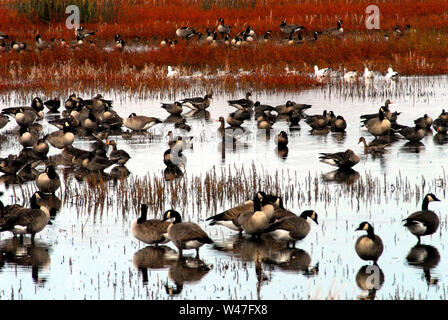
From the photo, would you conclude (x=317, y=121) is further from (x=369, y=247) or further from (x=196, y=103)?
(x=369, y=247)

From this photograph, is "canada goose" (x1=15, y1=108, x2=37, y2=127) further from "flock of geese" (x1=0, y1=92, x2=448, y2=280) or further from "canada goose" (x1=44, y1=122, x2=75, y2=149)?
"canada goose" (x1=44, y1=122, x2=75, y2=149)

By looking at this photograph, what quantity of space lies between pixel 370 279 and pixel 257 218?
2469mm

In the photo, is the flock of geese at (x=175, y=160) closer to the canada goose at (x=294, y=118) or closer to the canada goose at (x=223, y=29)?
the canada goose at (x=294, y=118)

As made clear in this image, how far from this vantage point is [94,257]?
11812mm

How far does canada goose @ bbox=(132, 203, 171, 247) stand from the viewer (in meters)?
12.1

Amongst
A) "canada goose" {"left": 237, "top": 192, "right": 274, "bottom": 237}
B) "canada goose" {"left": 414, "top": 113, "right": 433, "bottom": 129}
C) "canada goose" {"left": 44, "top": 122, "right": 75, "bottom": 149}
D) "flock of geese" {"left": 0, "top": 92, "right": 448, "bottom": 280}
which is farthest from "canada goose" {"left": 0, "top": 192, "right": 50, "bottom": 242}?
"canada goose" {"left": 414, "top": 113, "right": 433, "bottom": 129}

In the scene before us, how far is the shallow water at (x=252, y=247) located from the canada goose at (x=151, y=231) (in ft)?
0.63

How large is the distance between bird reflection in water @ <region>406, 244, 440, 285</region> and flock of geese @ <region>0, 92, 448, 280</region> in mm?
327

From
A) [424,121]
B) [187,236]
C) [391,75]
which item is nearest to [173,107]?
[424,121]

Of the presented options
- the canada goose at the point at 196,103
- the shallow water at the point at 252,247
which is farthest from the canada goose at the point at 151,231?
the canada goose at the point at 196,103

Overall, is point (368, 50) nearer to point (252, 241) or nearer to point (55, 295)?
point (252, 241)

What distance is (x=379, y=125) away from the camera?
2225 cm

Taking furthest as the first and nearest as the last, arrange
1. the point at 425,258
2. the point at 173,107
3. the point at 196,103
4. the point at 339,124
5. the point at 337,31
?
the point at 337,31 < the point at 196,103 < the point at 173,107 < the point at 339,124 < the point at 425,258

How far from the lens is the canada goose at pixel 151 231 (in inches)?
476
